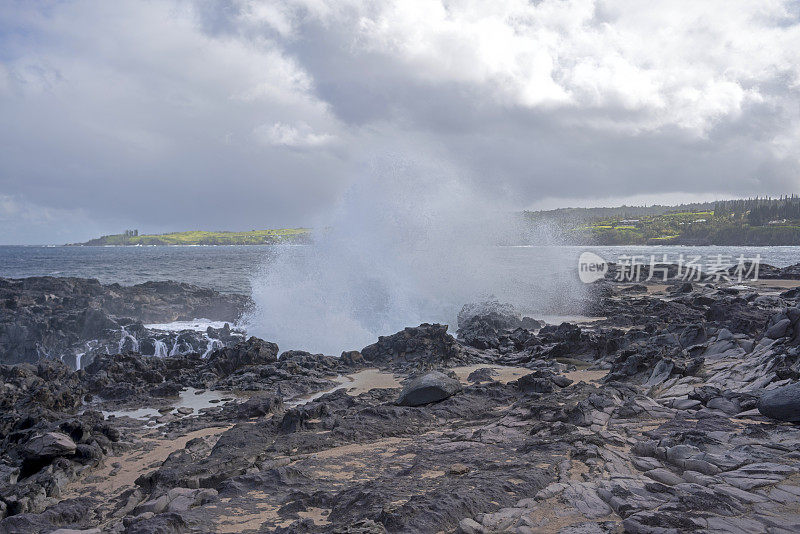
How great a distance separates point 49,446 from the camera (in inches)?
309

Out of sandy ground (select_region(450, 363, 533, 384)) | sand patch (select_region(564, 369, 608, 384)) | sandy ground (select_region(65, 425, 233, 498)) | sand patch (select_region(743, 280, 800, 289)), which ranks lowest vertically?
sandy ground (select_region(450, 363, 533, 384))

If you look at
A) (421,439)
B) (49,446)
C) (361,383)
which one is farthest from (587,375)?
(49,446)

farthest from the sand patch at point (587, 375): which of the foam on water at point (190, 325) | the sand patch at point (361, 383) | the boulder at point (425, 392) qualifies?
the foam on water at point (190, 325)

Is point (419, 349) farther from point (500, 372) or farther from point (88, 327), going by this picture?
point (88, 327)

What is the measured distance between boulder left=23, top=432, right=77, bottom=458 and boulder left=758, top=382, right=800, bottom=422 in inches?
423

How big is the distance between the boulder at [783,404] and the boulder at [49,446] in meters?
10.7

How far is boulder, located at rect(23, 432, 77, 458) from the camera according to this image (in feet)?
25.6

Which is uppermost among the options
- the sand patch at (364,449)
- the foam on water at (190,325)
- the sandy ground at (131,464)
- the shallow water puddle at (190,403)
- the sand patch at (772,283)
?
the sand patch at (772,283)

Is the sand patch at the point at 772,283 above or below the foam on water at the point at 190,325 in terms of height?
above

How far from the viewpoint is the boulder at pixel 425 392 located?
1039 centimetres

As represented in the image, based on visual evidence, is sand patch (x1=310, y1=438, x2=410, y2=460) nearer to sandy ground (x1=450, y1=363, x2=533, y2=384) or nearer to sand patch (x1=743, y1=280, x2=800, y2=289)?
sandy ground (x1=450, y1=363, x2=533, y2=384)

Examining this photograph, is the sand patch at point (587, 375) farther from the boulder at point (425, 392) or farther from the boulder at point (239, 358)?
the boulder at point (239, 358)

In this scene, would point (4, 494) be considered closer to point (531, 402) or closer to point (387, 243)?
point (531, 402)

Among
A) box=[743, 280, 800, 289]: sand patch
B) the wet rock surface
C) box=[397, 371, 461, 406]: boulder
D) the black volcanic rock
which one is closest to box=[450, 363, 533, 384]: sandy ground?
the black volcanic rock
